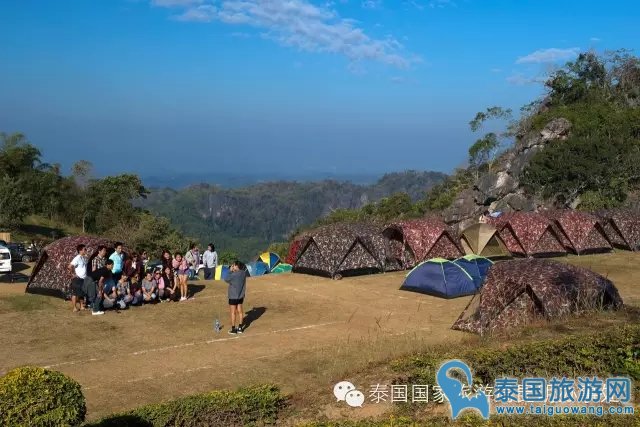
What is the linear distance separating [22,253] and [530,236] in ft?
73.8

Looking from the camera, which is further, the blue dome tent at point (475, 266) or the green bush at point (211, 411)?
the blue dome tent at point (475, 266)

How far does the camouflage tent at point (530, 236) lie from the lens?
81.9 feet

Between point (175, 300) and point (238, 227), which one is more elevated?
point (175, 300)

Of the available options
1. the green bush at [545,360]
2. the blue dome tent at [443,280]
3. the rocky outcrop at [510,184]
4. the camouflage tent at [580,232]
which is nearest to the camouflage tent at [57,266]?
the blue dome tent at [443,280]

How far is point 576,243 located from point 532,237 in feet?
6.04

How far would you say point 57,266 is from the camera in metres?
17.3

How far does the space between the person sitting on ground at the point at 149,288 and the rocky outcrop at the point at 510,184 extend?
2985 centimetres

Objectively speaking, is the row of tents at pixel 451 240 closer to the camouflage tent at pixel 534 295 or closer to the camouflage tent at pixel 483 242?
the camouflage tent at pixel 483 242

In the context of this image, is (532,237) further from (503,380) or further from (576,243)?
(503,380)

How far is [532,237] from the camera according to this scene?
25.0 m

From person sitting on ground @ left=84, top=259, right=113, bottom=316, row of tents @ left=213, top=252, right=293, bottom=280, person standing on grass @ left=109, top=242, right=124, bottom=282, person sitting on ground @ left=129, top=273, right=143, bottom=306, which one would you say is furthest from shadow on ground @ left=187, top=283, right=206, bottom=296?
row of tents @ left=213, top=252, right=293, bottom=280

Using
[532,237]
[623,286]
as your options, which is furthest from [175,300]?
[532,237]

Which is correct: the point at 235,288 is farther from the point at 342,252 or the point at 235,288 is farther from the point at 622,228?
the point at 622,228

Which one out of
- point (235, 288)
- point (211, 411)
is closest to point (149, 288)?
point (235, 288)
